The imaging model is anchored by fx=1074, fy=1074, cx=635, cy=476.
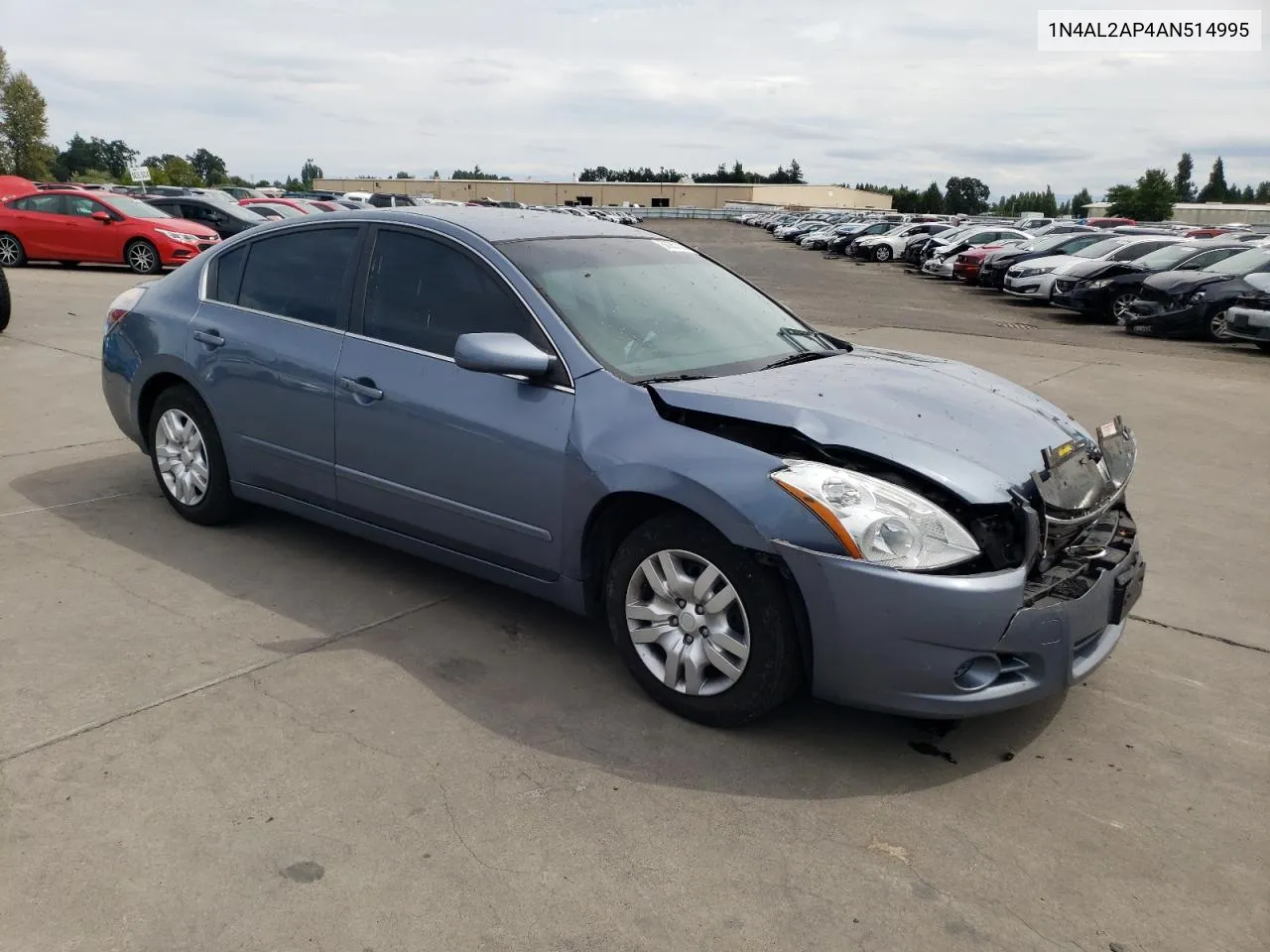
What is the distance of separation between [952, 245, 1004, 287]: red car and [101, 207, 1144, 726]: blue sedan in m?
24.1

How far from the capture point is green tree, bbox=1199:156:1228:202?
14136cm

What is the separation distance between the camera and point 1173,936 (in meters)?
2.63

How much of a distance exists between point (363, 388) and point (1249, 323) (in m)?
13.6

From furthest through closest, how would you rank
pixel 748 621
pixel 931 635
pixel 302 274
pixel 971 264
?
1. pixel 971 264
2. pixel 302 274
3. pixel 748 621
4. pixel 931 635

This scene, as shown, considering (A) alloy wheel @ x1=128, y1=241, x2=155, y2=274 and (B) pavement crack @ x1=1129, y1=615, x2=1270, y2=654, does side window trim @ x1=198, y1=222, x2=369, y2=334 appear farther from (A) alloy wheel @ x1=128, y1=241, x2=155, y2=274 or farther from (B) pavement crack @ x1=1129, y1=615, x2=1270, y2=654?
(A) alloy wheel @ x1=128, y1=241, x2=155, y2=274

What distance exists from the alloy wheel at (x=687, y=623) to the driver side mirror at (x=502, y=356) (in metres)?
0.83

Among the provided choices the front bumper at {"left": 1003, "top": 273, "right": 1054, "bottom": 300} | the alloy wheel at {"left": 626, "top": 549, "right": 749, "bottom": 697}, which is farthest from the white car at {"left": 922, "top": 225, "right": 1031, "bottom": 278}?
the alloy wheel at {"left": 626, "top": 549, "right": 749, "bottom": 697}

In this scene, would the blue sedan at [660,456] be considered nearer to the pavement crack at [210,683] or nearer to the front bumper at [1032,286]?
the pavement crack at [210,683]

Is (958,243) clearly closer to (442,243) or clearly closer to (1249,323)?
(1249,323)

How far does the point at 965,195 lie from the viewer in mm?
147625

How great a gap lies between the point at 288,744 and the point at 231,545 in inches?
82.2

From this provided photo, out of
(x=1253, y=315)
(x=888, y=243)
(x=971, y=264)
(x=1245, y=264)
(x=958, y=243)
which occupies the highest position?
(x=888, y=243)

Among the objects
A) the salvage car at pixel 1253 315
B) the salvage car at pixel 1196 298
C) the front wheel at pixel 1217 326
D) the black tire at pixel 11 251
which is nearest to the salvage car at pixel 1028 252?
the salvage car at pixel 1196 298

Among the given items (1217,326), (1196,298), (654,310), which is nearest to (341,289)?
(654,310)
